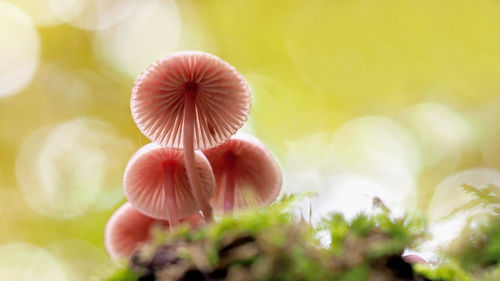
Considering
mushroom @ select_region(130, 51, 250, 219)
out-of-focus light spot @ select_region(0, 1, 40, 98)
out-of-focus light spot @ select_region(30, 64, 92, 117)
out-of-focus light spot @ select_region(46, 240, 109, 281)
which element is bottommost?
mushroom @ select_region(130, 51, 250, 219)

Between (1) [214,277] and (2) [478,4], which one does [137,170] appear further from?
(2) [478,4]

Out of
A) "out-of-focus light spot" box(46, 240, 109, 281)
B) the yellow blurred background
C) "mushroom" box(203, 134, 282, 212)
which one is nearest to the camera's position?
"mushroom" box(203, 134, 282, 212)

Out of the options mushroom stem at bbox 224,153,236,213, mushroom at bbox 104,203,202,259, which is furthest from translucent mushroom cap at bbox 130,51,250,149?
mushroom at bbox 104,203,202,259

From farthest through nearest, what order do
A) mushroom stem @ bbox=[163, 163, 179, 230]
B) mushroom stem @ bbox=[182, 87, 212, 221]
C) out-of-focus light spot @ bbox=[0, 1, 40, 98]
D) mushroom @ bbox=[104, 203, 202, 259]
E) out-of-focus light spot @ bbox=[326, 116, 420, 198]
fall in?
out-of-focus light spot @ bbox=[0, 1, 40, 98], out-of-focus light spot @ bbox=[326, 116, 420, 198], mushroom @ bbox=[104, 203, 202, 259], mushroom stem @ bbox=[163, 163, 179, 230], mushroom stem @ bbox=[182, 87, 212, 221]

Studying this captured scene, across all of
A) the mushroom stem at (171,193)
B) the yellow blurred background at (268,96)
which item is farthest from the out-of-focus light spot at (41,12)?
the mushroom stem at (171,193)

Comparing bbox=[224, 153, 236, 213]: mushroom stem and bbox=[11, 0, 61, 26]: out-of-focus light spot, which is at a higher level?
bbox=[11, 0, 61, 26]: out-of-focus light spot

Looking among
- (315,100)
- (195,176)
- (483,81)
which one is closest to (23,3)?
(315,100)

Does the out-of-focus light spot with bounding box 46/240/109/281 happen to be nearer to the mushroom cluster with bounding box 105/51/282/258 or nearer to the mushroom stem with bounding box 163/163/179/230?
the mushroom cluster with bounding box 105/51/282/258

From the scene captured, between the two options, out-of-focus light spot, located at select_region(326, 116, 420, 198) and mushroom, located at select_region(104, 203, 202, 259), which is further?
out-of-focus light spot, located at select_region(326, 116, 420, 198)
